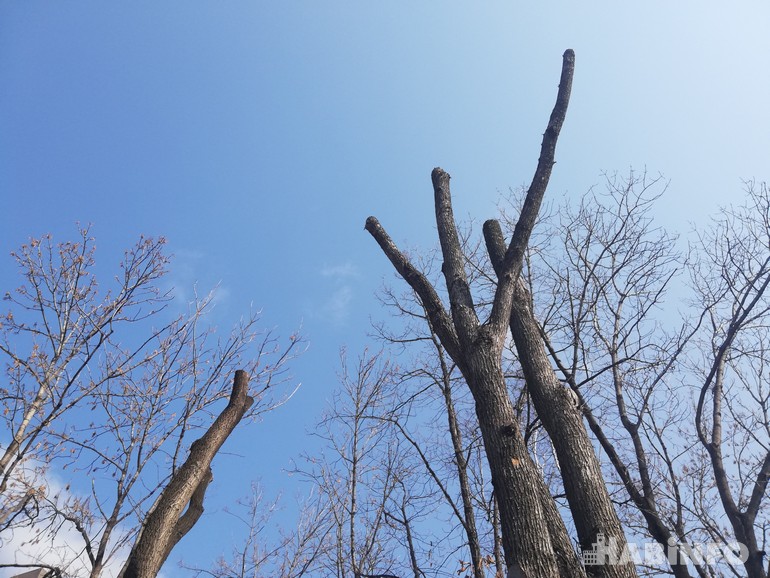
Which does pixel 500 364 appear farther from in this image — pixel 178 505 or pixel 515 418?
pixel 178 505

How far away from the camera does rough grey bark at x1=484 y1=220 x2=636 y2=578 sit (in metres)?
3.49

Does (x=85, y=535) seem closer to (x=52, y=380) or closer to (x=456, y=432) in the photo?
(x=52, y=380)

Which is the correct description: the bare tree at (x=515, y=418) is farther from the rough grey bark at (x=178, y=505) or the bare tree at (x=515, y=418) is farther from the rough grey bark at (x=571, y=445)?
the rough grey bark at (x=178, y=505)

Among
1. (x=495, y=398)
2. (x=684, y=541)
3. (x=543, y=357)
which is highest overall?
(x=543, y=357)

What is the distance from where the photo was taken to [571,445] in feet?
13.0

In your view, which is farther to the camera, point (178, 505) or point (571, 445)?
point (178, 505)

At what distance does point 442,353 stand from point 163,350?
186 inches

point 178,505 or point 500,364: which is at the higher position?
point 500,364

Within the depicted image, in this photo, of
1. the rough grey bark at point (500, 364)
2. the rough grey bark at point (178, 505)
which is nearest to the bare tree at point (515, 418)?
the rough grey bark at point (500, 364)

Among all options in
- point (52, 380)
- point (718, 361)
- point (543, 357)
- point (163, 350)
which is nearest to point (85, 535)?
point (52, 380)

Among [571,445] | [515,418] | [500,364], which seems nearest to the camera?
[515,418]

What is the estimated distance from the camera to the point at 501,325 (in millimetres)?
4344

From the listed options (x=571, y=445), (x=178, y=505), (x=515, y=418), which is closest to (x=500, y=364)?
(x=515, y=418)

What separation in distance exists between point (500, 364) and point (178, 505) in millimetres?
3021
